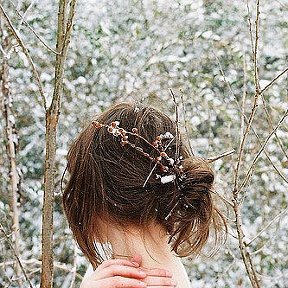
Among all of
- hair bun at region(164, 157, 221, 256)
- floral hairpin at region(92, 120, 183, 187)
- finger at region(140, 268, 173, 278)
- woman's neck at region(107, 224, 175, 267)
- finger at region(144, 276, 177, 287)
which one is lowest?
finger at region(144, 276, 177, 287)

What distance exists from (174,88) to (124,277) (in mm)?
2123

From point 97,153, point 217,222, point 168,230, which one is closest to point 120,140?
point 97,153

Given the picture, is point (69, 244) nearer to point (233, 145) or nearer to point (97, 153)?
point (233, 145)

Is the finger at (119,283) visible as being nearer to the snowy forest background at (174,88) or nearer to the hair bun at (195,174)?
the hair bun at (195,174)

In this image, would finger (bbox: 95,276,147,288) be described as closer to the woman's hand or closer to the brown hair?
the woman's hand

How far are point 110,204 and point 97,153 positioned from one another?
102 millimetres

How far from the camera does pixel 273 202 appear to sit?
10.9 ft

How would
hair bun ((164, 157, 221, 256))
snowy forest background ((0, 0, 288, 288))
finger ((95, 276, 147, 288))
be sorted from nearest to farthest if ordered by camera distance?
finger ((95, 276, 147, 288)) < hair bun ((164, 157, 221, 256)) < snowy forest background ((0, 0, 288, 288))

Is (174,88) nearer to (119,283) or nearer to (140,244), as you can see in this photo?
(140,244)

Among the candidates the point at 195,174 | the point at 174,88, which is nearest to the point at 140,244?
the point at 195,174

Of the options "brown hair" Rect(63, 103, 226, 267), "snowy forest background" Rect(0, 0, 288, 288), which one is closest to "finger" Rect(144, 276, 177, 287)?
"brown hair" Rect(63, 103, 226, 267)

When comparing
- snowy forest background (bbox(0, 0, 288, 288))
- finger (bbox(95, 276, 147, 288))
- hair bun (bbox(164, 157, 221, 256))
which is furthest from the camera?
snowy forest background (bbox(0, 0, 288, 288))

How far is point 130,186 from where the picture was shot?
54.0 inches

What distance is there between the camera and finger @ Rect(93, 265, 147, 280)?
1299 mm
